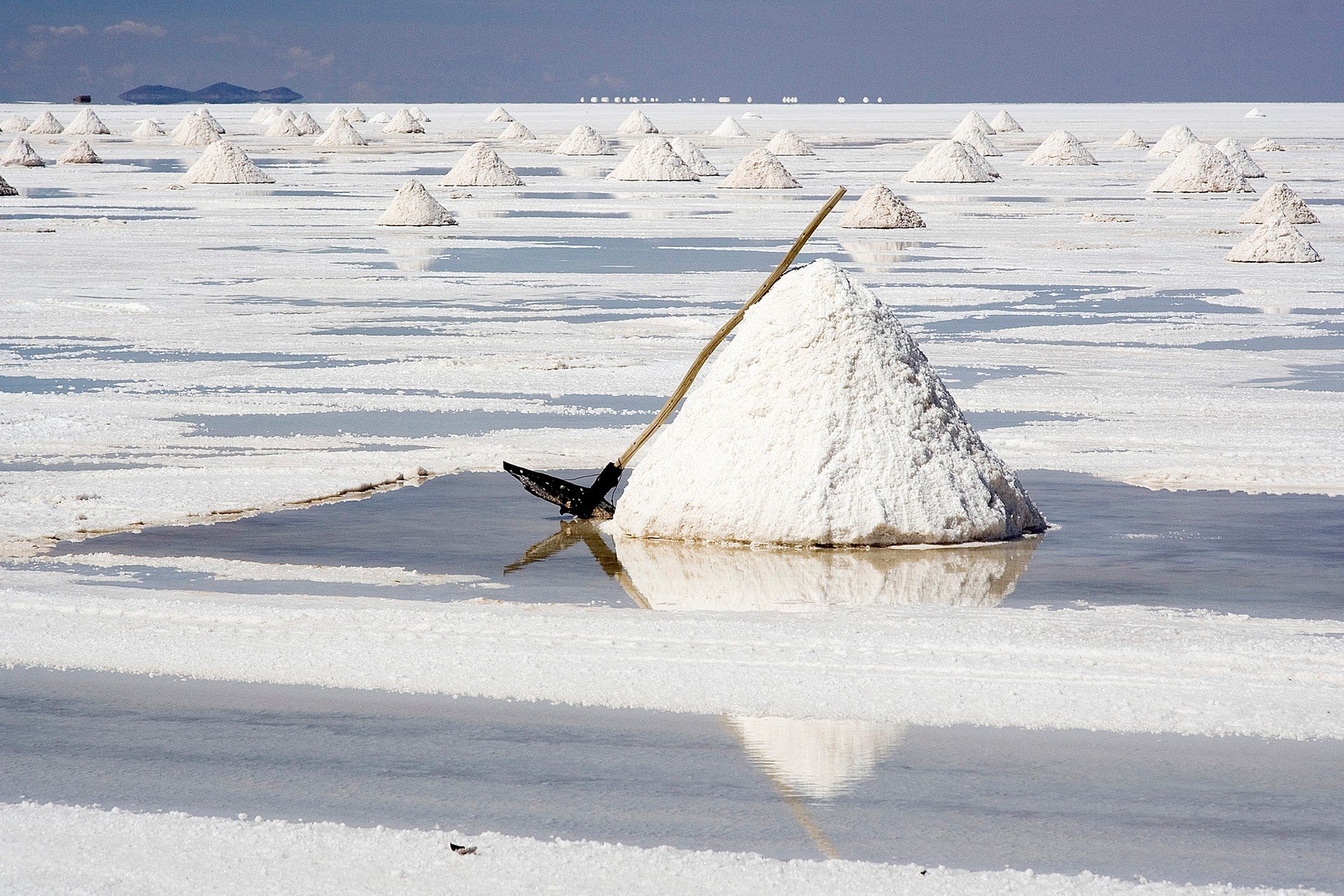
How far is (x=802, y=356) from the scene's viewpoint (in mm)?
6906

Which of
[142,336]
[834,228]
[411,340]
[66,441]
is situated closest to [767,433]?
[66,441]

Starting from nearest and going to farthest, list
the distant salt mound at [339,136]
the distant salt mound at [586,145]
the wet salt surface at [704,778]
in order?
1. the wet salt surface at [704,778]
2. the distant salt mound at [586,145]
3. the distant salt mound at [339,136]

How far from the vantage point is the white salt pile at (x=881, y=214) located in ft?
79.7

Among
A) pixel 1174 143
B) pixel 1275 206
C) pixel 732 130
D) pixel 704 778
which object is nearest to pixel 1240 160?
pixel 1174 143

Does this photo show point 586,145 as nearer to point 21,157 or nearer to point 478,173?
point 21,157

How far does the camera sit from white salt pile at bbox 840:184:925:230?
24297mm

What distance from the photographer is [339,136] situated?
60.1m

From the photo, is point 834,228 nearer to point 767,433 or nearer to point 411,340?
point 411,340

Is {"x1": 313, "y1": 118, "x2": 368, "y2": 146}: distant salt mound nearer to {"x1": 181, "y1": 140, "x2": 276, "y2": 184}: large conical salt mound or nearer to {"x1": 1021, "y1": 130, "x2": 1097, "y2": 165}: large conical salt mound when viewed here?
{"x1": 1021, "y1": 130, "x2": 1097, "y2": 165}: large conical salt mound

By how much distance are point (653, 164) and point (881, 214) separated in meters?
14.3

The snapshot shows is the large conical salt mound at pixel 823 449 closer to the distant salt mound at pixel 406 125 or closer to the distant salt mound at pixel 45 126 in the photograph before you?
the distant salt mound at pixel 45 126

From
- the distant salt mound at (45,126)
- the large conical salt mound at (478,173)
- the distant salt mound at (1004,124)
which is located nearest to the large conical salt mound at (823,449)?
the large conical salt mound at (478,173)

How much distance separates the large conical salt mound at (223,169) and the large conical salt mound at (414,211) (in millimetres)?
12275

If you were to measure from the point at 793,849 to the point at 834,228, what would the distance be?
21223mm
